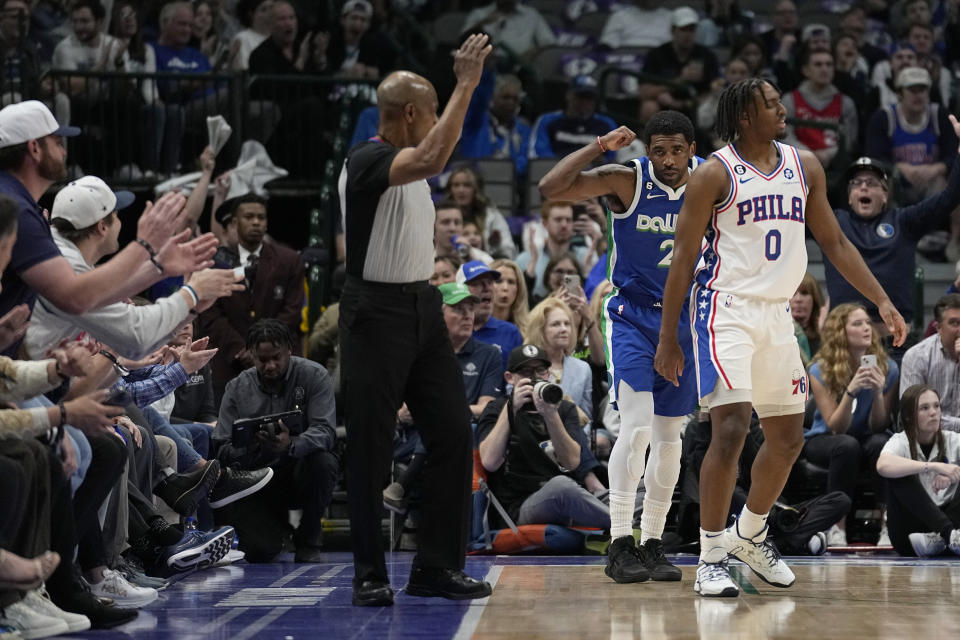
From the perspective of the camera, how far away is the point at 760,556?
6008mm

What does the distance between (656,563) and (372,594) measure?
1.50 meters

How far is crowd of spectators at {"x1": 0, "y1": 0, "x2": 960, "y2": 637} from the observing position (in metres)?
5.12

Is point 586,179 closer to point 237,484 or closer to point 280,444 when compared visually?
point 280,444

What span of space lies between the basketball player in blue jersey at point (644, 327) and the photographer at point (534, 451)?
1.57 metres

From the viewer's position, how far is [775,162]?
19.2 ft

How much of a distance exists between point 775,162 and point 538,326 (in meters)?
3.26

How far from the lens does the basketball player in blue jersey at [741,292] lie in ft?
18.7

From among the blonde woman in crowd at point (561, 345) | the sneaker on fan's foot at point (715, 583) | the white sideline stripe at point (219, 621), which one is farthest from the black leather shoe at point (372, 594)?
the blonde woman in crowd at point (561, 345)

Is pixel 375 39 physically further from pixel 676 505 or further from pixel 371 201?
pixel 371 201

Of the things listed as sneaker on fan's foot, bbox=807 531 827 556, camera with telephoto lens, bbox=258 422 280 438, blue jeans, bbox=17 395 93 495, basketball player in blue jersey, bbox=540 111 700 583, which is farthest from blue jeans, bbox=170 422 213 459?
sneaker on fan's foot, bbox=807 531 827 556

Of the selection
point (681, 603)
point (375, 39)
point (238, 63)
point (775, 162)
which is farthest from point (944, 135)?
point (681, 603)

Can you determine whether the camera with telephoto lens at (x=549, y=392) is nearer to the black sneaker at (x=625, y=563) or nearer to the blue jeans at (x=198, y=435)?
the black sneaker at (x=625, y=563)

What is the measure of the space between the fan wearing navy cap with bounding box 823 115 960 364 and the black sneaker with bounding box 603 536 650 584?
3.74 m

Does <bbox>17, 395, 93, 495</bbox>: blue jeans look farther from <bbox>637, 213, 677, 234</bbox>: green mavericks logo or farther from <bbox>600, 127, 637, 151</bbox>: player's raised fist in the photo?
<bbox>637, 213, 677, 234</bbox>: green mavericks logo
